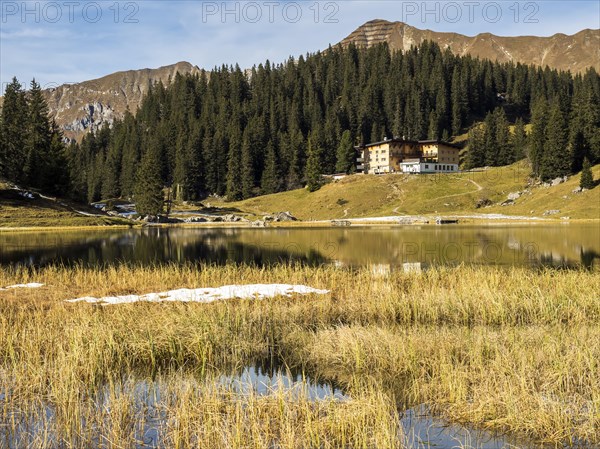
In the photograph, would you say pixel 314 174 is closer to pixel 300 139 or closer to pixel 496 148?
pixel 300 139

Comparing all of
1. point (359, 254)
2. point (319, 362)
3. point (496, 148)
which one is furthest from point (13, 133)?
point (496, 148)

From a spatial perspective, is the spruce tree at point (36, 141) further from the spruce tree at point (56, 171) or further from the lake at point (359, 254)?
the lake at point (359, 254)

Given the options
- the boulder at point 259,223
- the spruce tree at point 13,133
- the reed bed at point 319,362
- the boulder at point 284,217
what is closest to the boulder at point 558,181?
the boulder at point 284,217

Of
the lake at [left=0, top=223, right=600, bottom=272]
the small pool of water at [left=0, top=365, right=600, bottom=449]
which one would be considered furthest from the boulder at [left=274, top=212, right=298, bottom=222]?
the small pool of water at [left=0, top=365, right=600, bottom=449]

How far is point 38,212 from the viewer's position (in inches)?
3287

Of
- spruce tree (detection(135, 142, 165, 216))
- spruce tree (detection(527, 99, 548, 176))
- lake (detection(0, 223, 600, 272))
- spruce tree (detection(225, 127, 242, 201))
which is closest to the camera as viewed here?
lake (detection(0, 223, 600, 272))

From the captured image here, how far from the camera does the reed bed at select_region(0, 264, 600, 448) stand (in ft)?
27.9

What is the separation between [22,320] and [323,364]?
10415 millimetres

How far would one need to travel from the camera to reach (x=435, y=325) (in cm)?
1631

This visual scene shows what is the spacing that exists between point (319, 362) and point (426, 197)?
108914mm

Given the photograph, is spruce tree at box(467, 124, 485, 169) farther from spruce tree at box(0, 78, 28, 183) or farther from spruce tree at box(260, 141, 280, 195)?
spruce tree at box(0, 78, 28, 183)

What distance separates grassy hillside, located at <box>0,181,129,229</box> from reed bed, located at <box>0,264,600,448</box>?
218ft

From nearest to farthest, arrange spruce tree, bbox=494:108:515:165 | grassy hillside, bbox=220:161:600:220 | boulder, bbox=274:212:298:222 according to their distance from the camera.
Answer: grassy hillside, bbox=220:161:600:220 < boulder, bbox=274:212:298:222 < spruce tree, bbox=494:108:515:165

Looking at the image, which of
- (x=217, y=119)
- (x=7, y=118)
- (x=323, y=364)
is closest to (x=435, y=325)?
(x=323, y=364)
